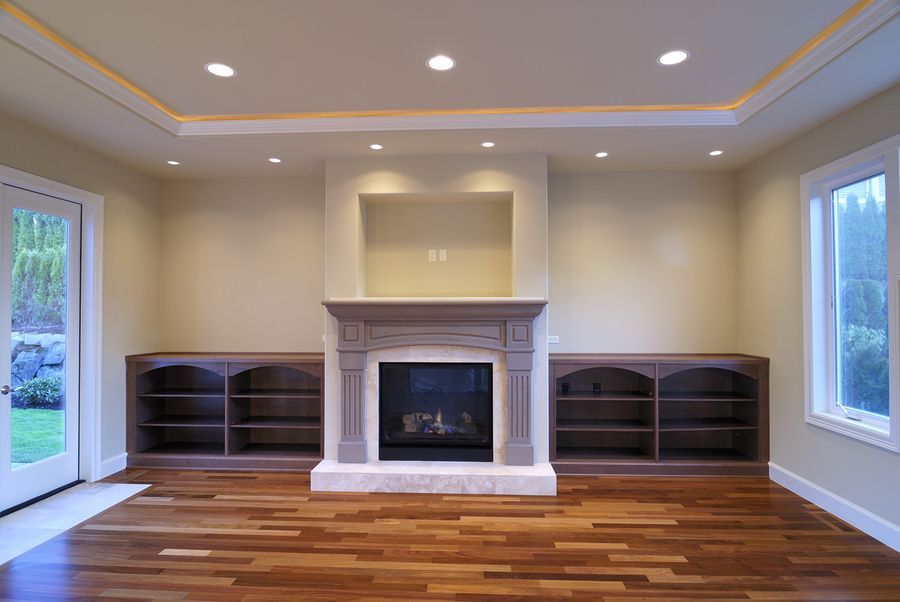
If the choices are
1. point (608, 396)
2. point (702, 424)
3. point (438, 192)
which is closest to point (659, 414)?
point (702, 424)

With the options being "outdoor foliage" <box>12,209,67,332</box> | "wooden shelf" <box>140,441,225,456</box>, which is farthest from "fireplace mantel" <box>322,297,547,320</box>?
"outdoor foliage" <box>12,209,67,332</box>

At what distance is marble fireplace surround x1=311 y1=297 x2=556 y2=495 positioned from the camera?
12.0ft

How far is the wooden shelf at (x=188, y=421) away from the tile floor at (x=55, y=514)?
1.92ft

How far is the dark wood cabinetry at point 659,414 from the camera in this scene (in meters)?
3.98

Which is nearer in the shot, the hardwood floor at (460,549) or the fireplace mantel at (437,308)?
Answer: the hardwood floor at (460,549)

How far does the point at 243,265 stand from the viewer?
4.65 metres

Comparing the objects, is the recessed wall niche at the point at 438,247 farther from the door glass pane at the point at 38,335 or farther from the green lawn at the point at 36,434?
the green lawn at the point at 36,434

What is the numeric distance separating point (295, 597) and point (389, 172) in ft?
9.98

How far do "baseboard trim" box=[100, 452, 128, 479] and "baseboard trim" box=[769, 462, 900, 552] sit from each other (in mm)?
5493

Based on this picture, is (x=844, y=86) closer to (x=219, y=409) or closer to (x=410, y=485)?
(x=410, y=485)

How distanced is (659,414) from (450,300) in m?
2.14

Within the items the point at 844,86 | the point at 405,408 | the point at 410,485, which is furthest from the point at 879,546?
the point at 405,408

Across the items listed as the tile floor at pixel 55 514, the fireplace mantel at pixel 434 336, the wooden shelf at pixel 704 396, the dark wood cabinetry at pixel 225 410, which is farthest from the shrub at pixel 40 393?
the wooden shelf at pixel 704 396

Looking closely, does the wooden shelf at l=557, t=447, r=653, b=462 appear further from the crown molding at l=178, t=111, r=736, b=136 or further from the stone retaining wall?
the stone retaining wall
